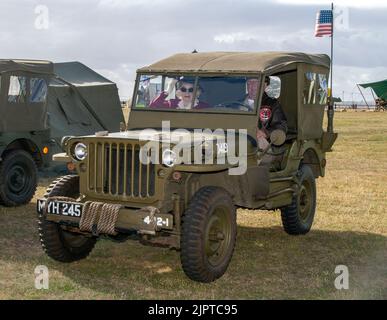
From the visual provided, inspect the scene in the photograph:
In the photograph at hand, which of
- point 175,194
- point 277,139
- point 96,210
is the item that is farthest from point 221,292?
point 277,139

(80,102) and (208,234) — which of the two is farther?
(80,102)

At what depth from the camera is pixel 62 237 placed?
6.25 metres

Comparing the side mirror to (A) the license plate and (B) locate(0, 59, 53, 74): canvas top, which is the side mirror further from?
(B) locate(0, 59, 53, 74): canvas top

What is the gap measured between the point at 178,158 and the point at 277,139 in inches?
58.7

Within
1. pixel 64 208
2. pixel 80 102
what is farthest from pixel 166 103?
pixel 80 102

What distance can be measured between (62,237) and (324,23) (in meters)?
25.6

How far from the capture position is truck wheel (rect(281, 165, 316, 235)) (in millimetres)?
7672

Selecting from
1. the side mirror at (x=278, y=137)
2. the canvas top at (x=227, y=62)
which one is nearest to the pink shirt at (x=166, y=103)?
the canvas top at (x=227, y=62)

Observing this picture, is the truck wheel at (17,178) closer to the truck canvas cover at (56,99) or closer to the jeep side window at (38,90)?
the truck canvas cover at (56,99)

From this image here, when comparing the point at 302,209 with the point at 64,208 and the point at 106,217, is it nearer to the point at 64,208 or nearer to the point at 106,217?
the point at 106,217

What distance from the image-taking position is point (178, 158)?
18.1 ft

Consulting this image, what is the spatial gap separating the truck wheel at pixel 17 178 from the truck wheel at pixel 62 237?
10.3 feet

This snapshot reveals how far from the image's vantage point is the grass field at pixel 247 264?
5.59 meters

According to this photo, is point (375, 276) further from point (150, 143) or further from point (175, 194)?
point (150, 143)
